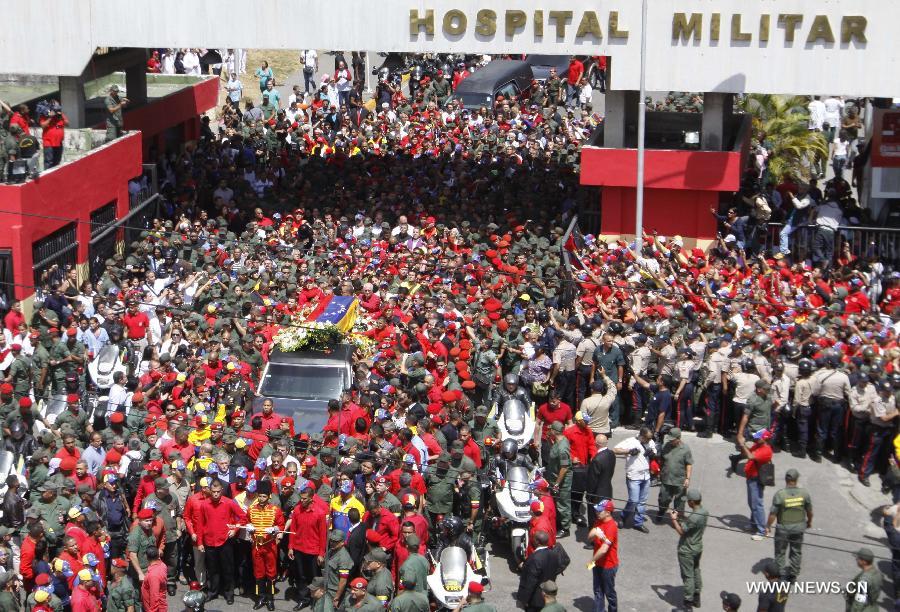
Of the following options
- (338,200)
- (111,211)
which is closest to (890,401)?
(338,200)

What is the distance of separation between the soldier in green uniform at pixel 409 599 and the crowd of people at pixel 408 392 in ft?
0.11

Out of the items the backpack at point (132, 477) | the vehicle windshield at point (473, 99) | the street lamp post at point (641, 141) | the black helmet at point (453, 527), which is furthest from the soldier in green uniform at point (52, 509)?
the vehicle windshield at point (473, 99)

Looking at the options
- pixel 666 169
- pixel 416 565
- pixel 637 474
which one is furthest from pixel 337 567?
pixel 666 169

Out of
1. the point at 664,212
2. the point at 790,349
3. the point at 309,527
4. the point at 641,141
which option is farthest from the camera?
the point at 664,212

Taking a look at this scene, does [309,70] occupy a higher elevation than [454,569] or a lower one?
higher

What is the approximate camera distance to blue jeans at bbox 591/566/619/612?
52.1 feet

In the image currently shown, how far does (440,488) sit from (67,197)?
38.4 ft

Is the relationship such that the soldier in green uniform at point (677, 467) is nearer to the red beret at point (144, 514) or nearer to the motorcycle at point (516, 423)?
the motorcycle at point (516, 423)

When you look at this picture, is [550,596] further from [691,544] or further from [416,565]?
[691,544]

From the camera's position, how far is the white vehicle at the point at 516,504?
1697cm

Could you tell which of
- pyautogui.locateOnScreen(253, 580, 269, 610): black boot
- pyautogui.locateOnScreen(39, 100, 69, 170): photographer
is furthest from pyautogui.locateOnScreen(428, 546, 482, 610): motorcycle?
pyautogui.locateOnScreen(39, 100, 69, 170): photographer

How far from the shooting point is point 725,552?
1741cm

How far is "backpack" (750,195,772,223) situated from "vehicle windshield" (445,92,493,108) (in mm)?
13228

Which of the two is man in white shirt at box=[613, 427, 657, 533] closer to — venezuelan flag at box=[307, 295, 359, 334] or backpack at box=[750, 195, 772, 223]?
venezuelan flag at box=[307, 295, 359, 334]
